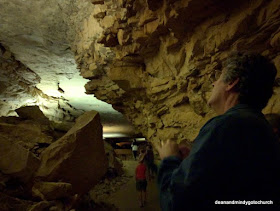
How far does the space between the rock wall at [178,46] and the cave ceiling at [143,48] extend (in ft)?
0.05

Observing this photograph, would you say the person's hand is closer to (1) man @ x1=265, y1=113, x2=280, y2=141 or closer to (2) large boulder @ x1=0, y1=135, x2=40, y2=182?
(1) man @ x1=265, y1=113, x2=280, y2=141

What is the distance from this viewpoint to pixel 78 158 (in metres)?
4.94

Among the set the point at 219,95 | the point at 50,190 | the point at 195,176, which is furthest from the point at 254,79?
the point at 50,190

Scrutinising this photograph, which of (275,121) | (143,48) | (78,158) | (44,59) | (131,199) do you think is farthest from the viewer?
(44,59)

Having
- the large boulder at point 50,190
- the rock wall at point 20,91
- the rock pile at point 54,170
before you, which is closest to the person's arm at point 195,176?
the rock pile at point 54,170

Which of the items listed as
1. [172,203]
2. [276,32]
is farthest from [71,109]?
[172,203]

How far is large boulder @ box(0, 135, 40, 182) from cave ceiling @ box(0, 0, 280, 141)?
2981mm

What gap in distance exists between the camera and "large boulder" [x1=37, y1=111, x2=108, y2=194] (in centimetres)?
469

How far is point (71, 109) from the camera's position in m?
13.3

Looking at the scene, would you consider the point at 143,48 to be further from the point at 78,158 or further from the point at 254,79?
the point at 254,79

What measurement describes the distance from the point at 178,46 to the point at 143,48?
95 centimetres

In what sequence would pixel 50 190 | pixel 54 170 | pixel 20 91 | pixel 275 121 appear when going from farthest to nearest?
pixel 20 91 < pixel 54 170 < pixel 50 190 < pixel 275 121

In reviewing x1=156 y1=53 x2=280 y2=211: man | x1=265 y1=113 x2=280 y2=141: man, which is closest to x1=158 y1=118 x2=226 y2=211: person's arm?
x1=156 y1=53 x2=280 y2=211: man

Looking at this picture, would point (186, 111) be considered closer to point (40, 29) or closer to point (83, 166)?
point (83, 166)
